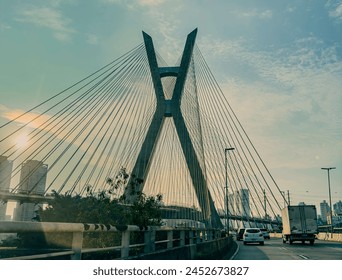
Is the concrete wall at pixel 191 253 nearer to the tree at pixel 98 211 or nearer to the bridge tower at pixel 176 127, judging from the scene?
the tree at pixel 98 211

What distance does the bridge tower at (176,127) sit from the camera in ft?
104

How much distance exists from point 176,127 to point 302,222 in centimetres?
1283

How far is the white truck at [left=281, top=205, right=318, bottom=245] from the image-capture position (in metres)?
31.3

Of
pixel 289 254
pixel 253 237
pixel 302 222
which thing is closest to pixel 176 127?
pixel 253 237

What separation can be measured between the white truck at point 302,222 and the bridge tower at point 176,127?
6.48 m

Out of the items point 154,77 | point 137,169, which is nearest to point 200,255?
point 137,169

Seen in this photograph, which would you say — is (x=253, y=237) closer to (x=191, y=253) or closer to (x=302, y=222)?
(x=302, y=222)

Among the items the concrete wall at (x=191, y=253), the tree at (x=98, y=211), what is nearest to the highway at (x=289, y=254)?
the concrete wall at (x=191, y=253)

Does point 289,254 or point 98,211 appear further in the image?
point 98,211

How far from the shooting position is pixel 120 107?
86.7 feet

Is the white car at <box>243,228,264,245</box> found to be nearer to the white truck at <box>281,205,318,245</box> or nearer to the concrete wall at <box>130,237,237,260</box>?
the white truck at <box>281,205,318,245</box>

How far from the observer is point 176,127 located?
110 ft

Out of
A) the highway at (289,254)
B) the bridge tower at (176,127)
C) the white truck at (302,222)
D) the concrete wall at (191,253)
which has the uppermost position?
the bridge tower at (176,127)
